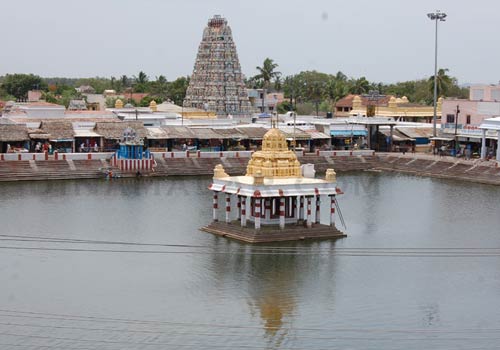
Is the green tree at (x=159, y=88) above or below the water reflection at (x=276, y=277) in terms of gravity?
above

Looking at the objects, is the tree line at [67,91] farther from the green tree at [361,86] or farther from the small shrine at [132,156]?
the small shrine at [132,156]

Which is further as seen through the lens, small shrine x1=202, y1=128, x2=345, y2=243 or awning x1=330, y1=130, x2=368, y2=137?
awning x1=330, y1=130, x2=368, y2=137

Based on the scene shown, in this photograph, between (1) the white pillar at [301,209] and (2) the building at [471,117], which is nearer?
(1) the white pillar at [301,209]

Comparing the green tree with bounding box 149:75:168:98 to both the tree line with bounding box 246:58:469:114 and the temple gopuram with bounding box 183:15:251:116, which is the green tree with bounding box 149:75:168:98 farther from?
the temple gopuram with bounding box 183:15:251:116

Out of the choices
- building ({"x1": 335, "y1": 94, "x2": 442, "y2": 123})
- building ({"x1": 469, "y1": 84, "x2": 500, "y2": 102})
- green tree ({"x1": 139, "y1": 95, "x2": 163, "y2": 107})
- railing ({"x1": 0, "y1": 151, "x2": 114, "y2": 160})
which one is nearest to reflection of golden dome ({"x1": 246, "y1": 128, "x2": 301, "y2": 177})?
railing ({"x1": 0, "y1": 151, "x2": 114, "y2": 160})

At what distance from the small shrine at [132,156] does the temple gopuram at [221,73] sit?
24570 mm

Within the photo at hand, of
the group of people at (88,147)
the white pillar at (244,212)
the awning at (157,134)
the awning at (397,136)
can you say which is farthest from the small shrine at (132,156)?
the white pillar at (244,212)

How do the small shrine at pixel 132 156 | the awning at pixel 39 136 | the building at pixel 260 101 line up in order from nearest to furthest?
the small shrine at pixel 132 156
the awning at pixel 39 136
the building at pixel 260 101

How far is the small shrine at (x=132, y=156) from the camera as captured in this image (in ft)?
178

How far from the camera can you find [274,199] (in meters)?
34.3

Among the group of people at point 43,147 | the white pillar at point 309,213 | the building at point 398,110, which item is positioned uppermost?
the building at point 398,110

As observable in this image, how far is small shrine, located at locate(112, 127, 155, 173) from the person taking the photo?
178 feet

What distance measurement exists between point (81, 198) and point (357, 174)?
18.8 metres

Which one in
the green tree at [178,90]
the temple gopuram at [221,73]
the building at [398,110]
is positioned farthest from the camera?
the green tree at [178,90]
